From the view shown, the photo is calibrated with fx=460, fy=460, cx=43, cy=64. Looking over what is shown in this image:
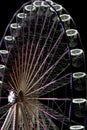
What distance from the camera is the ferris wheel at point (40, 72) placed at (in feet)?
33.6

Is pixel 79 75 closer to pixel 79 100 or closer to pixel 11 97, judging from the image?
pixel 79 100

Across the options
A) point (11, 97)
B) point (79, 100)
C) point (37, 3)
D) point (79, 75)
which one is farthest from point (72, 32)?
point (11, 97)

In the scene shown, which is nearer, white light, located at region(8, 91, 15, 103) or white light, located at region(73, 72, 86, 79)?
white light, located at region(8, 91, 15, 103)

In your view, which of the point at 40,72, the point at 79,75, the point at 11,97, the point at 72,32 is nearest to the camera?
the point at 11,97

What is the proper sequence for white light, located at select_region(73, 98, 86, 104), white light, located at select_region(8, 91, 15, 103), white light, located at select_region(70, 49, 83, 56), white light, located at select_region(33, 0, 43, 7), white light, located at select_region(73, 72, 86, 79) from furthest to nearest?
white light, located at select_region(33, 0, 43, 7) → white light, located at select_region(70, 49, 83, 56) → white light, located at select_region(73, 72, 86, 79) → white light, located at select_region(73, 98, 86, 104) → white light, located at select_region(8, 91, 15, 103)

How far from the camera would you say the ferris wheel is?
33.6 feet

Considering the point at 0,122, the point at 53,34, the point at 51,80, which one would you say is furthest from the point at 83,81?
the point at 0,122

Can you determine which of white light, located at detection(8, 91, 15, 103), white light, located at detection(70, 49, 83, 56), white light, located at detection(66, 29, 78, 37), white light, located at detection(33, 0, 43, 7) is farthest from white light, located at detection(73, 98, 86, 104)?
white light, located at detection(33, 0, 43, 7)

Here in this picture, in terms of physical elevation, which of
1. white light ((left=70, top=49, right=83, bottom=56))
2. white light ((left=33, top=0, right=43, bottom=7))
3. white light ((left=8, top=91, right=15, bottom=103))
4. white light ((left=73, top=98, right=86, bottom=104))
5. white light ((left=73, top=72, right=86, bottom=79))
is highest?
white light ((left=33, top=0, right=43, bottom=7))

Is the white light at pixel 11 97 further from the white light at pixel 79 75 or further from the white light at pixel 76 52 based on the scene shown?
the white light at pixel 76 52

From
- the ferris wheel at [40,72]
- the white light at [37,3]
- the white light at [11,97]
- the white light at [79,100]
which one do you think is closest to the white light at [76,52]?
the ferris wheel at [40,72]

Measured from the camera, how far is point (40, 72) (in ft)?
36.9

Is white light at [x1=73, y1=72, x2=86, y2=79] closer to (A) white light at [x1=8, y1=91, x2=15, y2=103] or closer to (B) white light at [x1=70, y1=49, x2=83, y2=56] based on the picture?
(B) white light at [x1=70, y1=49, x2=83, y2=56]

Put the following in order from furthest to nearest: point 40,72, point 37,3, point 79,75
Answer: point 37,3, point 40,72, point 79,75
